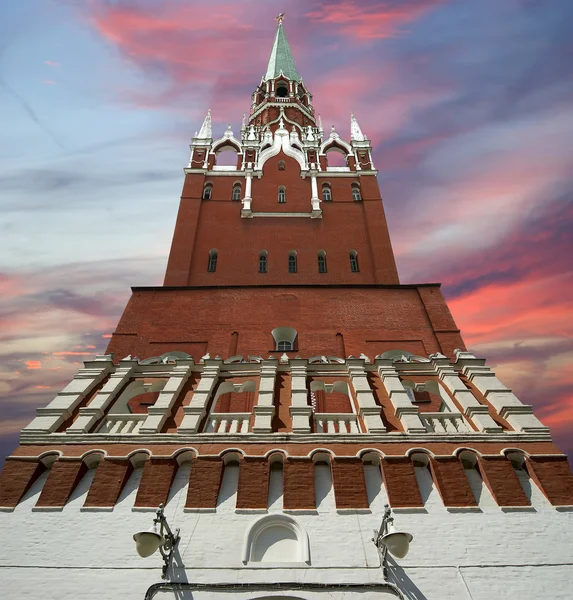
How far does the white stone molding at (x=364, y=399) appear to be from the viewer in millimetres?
12305

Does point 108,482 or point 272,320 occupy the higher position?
point 272,320

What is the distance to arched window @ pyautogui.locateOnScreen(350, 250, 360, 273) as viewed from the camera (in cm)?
2830

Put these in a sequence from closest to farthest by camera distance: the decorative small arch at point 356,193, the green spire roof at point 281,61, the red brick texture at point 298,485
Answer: the red brick texture at point 298,485 → the decorative small arch at point 356,193 → the green spire roof at point 281,61

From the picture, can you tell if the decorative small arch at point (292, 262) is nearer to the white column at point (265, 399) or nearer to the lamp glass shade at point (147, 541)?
the white column at point (265, 399)

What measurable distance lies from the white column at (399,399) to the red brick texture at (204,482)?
16.3 feet

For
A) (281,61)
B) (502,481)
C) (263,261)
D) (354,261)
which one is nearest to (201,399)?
(502,481)

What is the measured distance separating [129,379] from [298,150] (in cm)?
2648

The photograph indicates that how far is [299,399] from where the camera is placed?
43.7ft

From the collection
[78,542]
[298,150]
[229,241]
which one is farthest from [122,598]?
[298,150]

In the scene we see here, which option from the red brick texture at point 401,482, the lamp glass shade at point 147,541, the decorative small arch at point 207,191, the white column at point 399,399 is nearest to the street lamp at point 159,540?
the lamp glass shade at point 147,541

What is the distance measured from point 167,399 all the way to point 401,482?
6740mm

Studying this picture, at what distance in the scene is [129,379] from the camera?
48.9ft

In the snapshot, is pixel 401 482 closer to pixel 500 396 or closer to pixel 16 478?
pixel 500 396

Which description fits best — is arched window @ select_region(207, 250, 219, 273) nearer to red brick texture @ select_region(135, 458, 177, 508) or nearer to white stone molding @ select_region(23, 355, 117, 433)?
white stone molding @ select_region(23, 355, 117, 433)
